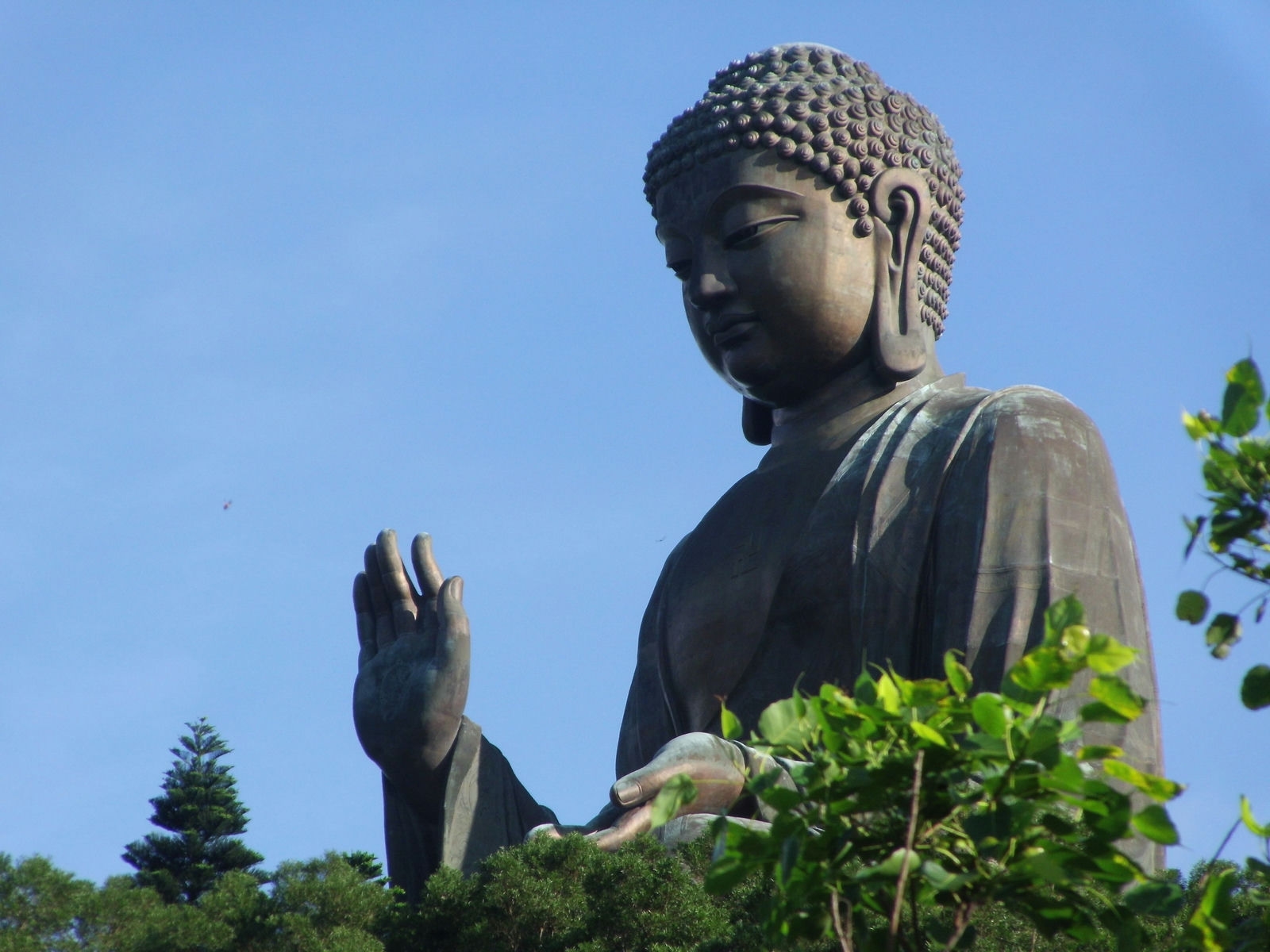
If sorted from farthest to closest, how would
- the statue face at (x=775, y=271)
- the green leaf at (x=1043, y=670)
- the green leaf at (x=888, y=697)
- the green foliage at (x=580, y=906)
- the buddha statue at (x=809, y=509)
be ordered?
1. the statue face at (x=775, y=271)
2. the buddha statue at (x=809, y=509)
3. the green foliage at (x=580, y=906)
4. the green leaf at (x=888, y=697)
5. the green leaf at (x=1043, y=670)

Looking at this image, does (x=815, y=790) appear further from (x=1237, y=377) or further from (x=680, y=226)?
(x=680, y=226)

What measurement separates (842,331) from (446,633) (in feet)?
7.53

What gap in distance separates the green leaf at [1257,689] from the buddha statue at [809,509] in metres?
3.86

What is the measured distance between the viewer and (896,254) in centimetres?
1053

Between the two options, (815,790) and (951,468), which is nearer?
(815,790)

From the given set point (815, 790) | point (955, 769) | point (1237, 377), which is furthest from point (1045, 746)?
point (1237, 377)

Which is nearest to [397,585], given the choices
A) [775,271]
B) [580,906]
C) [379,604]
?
[379,604]

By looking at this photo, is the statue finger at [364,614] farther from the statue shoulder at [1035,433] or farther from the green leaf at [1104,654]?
the green leaf at [1104,654]

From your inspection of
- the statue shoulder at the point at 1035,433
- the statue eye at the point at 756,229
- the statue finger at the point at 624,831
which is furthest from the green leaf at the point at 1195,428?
the statue eye at the point at 756,229

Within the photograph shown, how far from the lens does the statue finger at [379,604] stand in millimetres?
9875

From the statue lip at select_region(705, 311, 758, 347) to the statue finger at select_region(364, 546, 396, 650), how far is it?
1.82 metres

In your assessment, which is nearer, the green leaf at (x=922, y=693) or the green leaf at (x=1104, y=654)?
the green leaf at (x=1104, y=654)

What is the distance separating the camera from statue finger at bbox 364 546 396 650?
9.88m

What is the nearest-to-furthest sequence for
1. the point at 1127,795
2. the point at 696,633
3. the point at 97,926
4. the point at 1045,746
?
the point at 1045,746 → the point at 1127,795 → the point at 97,926 → the point at 696,633
